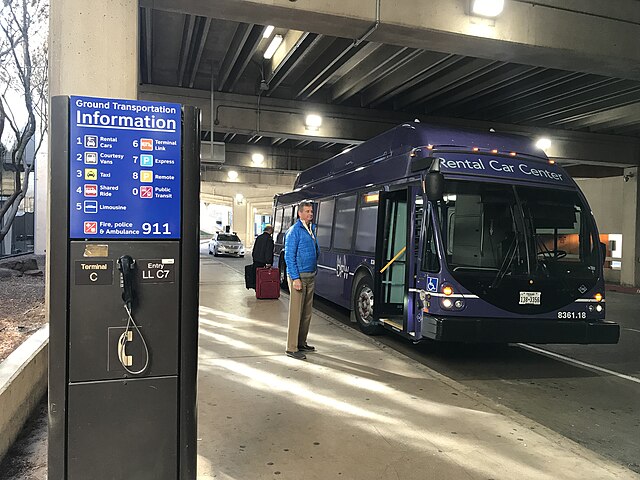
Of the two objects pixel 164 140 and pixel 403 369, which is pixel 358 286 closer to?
pixel 403 369

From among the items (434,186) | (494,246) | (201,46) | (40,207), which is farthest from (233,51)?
(40,207)

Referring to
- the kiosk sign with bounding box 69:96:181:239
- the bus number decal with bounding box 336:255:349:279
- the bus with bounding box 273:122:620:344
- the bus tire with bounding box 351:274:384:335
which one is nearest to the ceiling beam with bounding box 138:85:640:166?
the bus number decal with bounding box 336:255:349:279

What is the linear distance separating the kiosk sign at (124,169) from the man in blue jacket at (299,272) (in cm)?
390

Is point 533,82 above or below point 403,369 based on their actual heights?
above

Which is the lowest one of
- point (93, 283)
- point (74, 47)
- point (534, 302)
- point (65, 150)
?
point (534, 302)

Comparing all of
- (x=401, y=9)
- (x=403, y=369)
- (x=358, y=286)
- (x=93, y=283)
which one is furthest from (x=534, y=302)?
(x=93, y=283)

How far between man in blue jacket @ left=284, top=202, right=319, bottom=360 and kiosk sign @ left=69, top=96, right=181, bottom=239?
3.90 meters

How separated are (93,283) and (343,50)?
8.20 meters

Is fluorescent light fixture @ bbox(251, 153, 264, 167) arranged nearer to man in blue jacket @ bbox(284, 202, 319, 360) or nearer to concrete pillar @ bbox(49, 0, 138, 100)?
man in blue jacket @ bbox(284, 202, 319, 360)

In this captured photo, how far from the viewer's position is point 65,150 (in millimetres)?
→ 3025

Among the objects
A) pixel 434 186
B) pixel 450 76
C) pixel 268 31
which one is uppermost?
pixel 268 31

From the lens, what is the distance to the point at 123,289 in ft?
10.1

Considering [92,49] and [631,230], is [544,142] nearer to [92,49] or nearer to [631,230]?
[631,230]

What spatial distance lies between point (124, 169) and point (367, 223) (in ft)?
21.1
